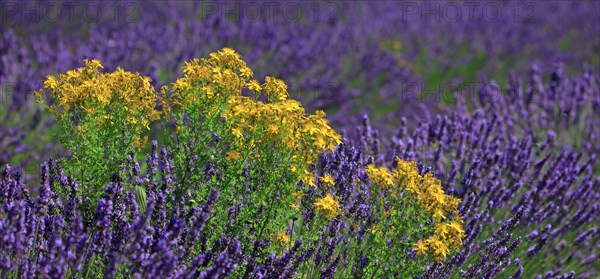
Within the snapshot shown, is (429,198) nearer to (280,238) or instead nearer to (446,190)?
(280,238)

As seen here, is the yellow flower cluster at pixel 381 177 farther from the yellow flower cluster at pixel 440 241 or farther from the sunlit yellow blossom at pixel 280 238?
the sunlit yellow blossom at pixel 280 238

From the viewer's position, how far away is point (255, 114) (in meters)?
3.29

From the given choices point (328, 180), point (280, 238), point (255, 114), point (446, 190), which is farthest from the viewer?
point (446, 190)

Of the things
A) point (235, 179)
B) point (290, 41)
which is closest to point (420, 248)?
point (235, 179)

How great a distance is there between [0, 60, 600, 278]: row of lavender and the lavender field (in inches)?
0.6

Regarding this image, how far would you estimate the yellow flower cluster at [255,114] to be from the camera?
129 inches

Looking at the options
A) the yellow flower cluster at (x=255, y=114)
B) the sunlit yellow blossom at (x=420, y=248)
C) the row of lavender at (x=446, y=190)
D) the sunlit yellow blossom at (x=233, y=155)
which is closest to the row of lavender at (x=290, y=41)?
the row of lavender at (x=446, y=190)

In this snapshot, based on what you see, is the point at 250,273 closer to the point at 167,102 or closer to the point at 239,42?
the point at 167,102

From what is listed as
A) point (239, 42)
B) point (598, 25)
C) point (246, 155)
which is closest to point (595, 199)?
point (246, 155)

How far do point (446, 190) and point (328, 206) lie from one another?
1.68m

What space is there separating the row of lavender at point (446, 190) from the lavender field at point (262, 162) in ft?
0.05

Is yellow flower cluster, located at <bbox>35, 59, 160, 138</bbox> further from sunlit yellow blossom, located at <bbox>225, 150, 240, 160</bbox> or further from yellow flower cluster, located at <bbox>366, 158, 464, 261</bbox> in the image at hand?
yellow flower cluster, located at <bbox>366, 158, 464, 261</bbox>

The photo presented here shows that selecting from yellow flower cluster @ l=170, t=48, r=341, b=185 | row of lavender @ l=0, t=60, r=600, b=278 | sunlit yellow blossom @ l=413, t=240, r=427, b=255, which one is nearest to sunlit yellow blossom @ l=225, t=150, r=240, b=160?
yellow flower cluster @ l=170, t=48, r=341, b=185

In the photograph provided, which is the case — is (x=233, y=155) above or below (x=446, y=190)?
below
